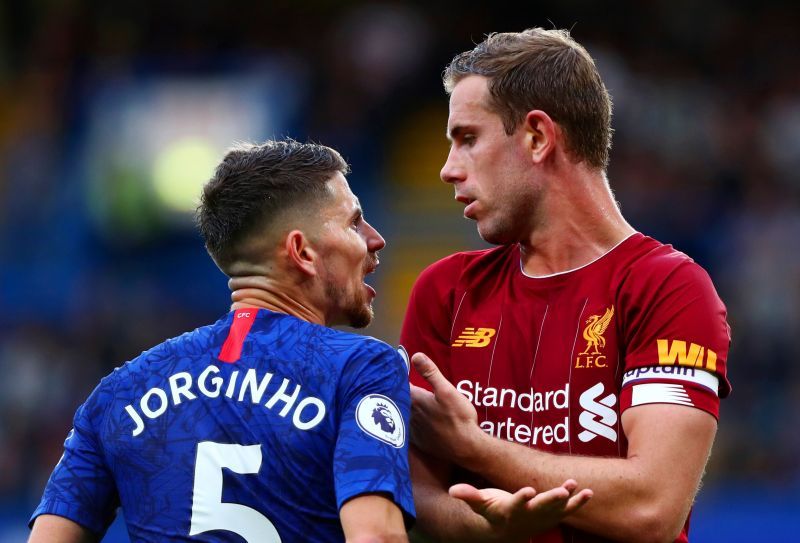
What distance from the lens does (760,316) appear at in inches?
444

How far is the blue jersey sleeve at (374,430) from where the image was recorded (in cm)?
328

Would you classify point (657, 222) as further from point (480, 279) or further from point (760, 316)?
point (480, 279)

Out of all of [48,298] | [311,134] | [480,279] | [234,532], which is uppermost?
[311,134]

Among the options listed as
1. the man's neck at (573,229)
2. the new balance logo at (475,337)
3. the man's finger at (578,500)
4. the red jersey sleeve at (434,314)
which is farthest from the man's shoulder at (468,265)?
the man's finger at (578,500)

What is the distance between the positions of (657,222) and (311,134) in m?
4.11

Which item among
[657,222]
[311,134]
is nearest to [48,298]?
[311,134]

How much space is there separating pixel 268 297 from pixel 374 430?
0.61 metres

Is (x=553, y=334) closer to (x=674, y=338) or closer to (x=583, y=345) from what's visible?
(x=583, y=345)

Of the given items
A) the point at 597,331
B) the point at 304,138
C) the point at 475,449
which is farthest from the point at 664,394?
the point at 304,138

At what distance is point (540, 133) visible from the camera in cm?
415

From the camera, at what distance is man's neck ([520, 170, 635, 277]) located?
4113mm

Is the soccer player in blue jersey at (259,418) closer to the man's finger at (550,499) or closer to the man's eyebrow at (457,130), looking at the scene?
the man's finger at (550,499)

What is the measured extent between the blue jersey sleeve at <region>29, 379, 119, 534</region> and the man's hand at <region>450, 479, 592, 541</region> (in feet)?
3.42

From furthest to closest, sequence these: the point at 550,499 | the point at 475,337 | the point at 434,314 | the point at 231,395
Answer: the point at 434,314 → the point at 475,337 → the point at 231,395 → the point at 550,499
